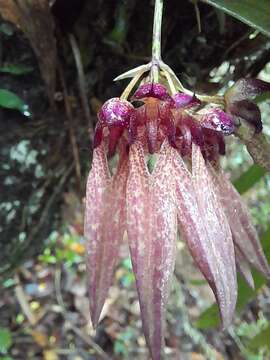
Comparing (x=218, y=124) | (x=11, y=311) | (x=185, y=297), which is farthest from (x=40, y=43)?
(x=185, y=297)

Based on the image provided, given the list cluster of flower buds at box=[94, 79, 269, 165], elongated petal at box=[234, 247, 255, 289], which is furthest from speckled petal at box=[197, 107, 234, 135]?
elongated petal at box=[234, 247, 255, 289]

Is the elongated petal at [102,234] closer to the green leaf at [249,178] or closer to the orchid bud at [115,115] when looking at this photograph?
the orchid bud at [115,115]

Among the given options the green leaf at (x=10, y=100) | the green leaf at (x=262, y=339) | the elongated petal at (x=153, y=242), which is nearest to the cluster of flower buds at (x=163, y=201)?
the elongated petal at (x=153, y=242)

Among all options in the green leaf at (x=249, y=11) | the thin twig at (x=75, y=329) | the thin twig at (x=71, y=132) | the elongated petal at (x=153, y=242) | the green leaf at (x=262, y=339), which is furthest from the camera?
the thin twig at (x=75, y=329)

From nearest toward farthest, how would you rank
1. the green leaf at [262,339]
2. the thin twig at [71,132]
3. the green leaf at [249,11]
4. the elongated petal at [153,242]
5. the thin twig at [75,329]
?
the elongated petal at [153,242] < the green leaf at [249,11] < the thin twig at [71,132] < the green leaf at [262,339] < the thin twig at [75,329]

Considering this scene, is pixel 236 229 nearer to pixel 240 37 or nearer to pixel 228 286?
pixel 228 286

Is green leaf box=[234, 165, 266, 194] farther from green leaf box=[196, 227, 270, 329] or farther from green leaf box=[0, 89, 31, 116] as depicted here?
green leaf box=[0, 89, 31, 116]

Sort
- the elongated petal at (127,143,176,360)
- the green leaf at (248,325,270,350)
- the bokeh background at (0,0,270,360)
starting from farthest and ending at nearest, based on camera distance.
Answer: the green leaf at (248,325,270,350), the bokeh background at (0,0,270,360), the elongated petal at (127,143,176,360)
